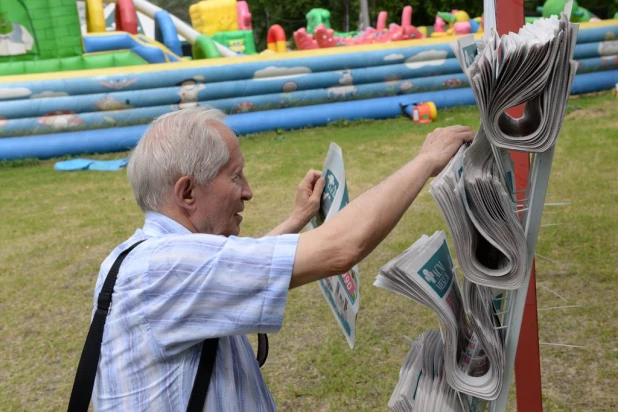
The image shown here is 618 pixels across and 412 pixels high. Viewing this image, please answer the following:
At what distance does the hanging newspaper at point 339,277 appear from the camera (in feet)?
5.77

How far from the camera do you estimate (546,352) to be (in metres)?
3.38

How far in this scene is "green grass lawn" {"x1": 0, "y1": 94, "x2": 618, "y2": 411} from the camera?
326cm

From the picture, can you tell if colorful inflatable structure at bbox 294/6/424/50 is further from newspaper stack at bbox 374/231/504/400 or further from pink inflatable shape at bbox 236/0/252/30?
newspaper stack at bbox 374/231/504/400

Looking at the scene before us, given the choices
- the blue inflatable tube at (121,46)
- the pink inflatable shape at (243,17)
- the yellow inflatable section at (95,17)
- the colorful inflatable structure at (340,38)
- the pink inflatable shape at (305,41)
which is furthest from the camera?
the pink inflatable shape at (243,17)

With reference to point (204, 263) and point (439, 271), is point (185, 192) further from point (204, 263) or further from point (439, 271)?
point (439, 271)

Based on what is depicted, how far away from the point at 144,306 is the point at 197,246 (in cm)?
17

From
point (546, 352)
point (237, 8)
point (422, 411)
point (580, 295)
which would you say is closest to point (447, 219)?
point (422, 411)

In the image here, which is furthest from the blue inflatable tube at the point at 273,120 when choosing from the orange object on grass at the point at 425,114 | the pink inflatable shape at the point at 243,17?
the pink inflatable shape at the point at 243,17

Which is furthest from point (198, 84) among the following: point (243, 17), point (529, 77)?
point (243, 17)

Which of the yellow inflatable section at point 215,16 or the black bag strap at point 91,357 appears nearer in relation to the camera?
the black bag strap at point 91,357

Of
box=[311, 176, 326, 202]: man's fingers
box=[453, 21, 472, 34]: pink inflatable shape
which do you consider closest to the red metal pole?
box=[311, 176, 326, 202]: man's fingers

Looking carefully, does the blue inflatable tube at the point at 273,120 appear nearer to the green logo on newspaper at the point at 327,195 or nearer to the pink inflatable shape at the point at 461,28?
the pink inflatable shape at the point at 461,28

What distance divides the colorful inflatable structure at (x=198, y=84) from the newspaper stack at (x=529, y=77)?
7.85 metres

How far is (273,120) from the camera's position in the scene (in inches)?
371
